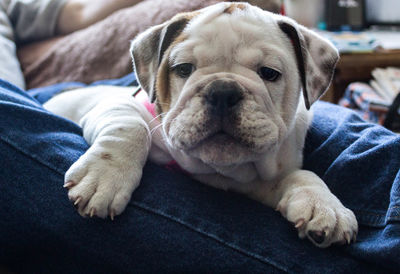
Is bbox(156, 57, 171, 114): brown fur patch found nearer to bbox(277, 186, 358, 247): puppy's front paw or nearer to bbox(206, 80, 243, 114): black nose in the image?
bbox(206, 80, 243, 114): black nose

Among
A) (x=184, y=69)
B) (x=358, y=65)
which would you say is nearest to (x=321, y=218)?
(x=184, y=69)

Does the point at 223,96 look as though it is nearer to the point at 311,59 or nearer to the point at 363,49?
the point at 311,59

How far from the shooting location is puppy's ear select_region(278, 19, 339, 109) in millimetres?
984

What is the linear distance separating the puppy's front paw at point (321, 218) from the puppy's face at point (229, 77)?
13 centimetres

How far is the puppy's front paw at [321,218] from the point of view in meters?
0.77

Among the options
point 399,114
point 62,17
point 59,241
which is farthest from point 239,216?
point 62,17

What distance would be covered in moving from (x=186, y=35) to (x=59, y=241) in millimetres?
528

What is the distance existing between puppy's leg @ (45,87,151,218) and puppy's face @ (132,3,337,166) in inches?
3.2

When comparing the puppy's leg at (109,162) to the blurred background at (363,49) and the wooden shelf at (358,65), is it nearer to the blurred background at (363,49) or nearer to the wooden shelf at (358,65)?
the blurred background at (363,49)

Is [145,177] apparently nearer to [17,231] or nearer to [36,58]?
[17,231]

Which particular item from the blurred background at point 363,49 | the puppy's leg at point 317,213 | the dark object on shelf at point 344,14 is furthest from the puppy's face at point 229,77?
the dark object on shelf at point 344,14

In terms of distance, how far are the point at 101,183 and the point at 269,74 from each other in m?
0.45

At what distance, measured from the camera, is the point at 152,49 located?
1.01 metres

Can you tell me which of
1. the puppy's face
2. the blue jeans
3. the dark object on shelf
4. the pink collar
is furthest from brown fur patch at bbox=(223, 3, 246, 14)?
the dark object on shelf
